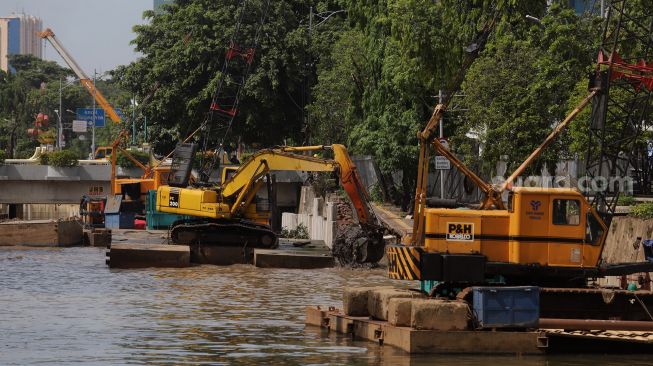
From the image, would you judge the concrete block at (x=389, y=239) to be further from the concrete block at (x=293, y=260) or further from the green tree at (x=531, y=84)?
the green tree at (x=531, y=84)

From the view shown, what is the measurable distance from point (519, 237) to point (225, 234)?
24.7 meters

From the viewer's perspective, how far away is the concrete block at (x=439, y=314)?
25875 millimetres

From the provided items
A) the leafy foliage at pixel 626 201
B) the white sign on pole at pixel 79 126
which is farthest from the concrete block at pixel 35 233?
the white sign on pole at pixel 79 126

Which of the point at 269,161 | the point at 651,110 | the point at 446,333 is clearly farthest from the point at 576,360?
the point at 269,161

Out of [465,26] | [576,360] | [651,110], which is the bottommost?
[576,360]

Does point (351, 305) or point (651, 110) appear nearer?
point (351, 305)

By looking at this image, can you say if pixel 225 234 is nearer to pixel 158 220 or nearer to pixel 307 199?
pixel 158 220

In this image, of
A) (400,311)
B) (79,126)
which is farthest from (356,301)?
(79,126)

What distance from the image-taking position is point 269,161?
49.8 metres

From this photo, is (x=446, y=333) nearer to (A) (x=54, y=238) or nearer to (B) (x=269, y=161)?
(B) (x=269, y=161)

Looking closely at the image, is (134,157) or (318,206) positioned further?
(134,157)

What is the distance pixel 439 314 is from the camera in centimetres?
2594

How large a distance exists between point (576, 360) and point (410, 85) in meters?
35.1

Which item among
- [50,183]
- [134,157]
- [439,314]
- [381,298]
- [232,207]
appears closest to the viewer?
[439,314]
